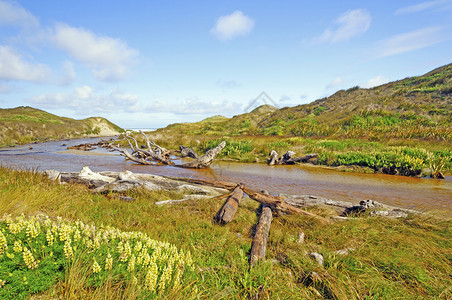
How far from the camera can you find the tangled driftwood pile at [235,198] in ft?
18.7

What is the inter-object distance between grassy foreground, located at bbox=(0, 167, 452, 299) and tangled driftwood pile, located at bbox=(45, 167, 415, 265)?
10.9 inches

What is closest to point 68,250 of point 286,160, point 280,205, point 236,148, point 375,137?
point 280,205

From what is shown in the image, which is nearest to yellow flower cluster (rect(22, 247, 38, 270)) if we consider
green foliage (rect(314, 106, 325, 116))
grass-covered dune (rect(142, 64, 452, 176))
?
grass-covered dune (rect(142, 64, 452, 176))

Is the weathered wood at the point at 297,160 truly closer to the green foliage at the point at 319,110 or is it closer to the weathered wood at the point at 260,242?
the weathered wood at the point at 260,242

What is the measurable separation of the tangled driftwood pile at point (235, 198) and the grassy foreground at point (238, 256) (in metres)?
0.28

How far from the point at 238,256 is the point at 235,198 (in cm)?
304

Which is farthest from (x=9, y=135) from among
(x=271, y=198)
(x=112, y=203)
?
(x=271, y=198)

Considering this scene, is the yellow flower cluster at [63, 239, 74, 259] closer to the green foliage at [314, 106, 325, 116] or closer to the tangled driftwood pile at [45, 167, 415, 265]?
the tangled driftwood pile at [45, 167, 415, 265]

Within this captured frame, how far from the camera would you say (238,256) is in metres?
4.16

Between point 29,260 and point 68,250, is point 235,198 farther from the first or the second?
point 29,260

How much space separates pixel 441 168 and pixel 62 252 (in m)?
17.1

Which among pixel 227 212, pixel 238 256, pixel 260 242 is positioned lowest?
pixel 238 256

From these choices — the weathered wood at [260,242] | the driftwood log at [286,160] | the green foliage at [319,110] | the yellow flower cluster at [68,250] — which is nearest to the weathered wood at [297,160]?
the driftwood log at [286,160]

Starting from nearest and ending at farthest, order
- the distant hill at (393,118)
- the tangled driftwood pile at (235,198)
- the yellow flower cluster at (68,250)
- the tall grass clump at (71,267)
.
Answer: the tall grass clump at (71,267), the yellow flower cluster at (68,250), the tangled driftwood pile at (235,198), the distant hill at (393,118)
